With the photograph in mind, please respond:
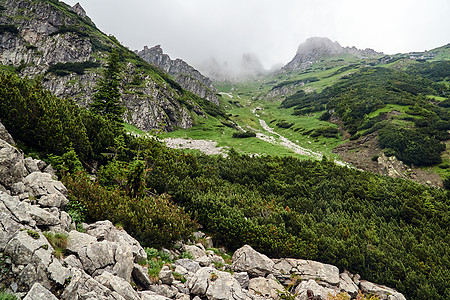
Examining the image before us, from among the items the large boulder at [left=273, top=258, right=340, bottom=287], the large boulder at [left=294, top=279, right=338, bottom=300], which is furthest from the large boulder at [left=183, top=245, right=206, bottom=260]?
the large boulder at [left=294, top=279, right=338, bottom=300]

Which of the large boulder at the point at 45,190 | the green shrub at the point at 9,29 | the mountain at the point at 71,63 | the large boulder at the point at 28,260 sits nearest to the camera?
the large boulder at the point at 28,260

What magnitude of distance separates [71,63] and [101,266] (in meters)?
72.2

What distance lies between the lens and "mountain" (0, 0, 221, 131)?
51.6 meters

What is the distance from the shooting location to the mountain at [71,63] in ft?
169

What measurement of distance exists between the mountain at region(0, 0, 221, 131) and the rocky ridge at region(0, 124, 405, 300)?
41.8 metres

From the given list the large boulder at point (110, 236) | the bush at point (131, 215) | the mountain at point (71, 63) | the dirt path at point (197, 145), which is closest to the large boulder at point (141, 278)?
the large boulder at point (110, 236)

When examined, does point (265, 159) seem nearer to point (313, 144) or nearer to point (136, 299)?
point (136, 299)

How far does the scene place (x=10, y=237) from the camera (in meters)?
4.77

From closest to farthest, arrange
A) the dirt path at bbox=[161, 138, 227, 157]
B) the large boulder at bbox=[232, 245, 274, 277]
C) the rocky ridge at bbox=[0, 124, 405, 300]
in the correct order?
the rocky ridge at bbox=[0, 124, 405, 300] < the large boulder at bbox=[232, 245, 274, 277] < the dirt path at bbox=[161, 138, 227, 157]

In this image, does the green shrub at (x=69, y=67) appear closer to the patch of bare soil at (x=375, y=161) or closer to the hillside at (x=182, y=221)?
the hillside at (x=182, y=221)

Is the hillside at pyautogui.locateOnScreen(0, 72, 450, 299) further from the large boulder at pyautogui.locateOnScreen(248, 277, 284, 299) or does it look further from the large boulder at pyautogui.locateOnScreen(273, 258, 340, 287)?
the large boulder at pyautogui.locateOnScreen(248, 277, 284, 299)

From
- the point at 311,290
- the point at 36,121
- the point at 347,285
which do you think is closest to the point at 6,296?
the point at 311,290

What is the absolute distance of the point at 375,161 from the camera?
125 ft

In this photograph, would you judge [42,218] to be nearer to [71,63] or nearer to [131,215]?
[131,215]
